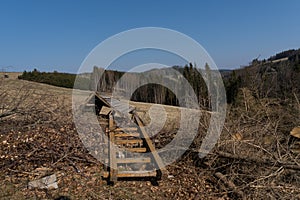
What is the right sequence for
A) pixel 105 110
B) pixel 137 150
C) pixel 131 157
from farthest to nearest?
pixel 105 110 → pixel 137 150 → pixel 131 157

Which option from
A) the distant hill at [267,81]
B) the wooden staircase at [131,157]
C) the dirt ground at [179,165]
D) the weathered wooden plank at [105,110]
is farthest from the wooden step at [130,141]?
the weathered wooden plank at [105,110]

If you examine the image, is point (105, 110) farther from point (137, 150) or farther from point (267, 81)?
point (267, 81)

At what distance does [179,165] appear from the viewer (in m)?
5.98

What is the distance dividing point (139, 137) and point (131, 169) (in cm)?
203

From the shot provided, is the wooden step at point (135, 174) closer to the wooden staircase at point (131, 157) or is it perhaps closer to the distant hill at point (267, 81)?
the wooden staircase at point (131, 157)

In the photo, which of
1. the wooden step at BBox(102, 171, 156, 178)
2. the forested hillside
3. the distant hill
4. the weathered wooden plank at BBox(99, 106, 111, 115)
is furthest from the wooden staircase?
the forested hillside

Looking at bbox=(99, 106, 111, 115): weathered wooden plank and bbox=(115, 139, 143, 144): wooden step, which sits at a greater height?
bbox=(99, 106, 111, 115): weathered wooden plank

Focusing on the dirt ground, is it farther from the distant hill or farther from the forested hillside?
the forested hillside

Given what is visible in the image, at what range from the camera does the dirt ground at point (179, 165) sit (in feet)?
13.9

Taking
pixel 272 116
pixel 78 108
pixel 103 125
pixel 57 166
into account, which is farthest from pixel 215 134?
pixel 78 108

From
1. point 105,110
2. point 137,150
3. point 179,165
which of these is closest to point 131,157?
point 137,150

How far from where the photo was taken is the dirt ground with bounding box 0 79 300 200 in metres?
4.25

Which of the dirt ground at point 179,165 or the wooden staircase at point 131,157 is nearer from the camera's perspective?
the dirt ground at point 179,165

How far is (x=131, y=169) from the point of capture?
5551 mm
